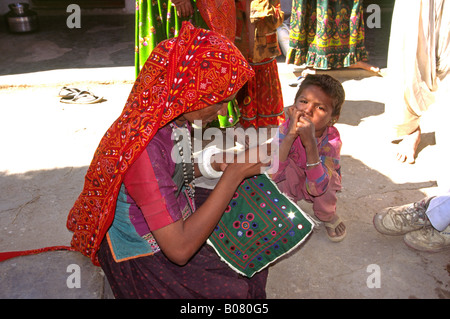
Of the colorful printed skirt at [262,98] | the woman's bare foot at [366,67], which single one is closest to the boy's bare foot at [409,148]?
the colorful printed skirt at [262,98]

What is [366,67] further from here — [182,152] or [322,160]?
[182,152]

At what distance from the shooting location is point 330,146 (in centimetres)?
249

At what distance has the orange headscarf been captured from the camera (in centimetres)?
164

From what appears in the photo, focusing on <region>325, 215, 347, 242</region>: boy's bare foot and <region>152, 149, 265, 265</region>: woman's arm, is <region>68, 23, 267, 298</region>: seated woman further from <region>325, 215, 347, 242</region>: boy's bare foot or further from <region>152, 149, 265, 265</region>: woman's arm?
<region>325, 215, 347, 242</region>: boy's bare foot

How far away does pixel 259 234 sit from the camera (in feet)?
6.63

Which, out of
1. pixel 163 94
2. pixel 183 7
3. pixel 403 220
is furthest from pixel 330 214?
pixel 183 7

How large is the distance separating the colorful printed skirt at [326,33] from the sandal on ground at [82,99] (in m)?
2.16

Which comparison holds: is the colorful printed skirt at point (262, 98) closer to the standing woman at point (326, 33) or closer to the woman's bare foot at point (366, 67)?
the standing woman at point (326, 33)

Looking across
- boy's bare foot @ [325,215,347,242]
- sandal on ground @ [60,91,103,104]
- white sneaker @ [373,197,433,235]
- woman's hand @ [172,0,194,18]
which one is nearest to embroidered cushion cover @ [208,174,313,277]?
boy's bare foot @ [325,215,347,242]

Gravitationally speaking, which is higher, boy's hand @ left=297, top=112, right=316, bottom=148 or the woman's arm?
boy's hand @ left=297, top=112, right=316, bottom=148

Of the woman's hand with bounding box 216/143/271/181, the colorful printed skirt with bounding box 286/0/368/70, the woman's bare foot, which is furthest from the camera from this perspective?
the woman's bare foot

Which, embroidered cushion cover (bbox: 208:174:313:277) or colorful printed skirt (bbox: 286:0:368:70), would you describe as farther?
colorful printed skirt (bbox: 286:0:368:70)

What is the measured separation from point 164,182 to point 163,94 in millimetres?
335

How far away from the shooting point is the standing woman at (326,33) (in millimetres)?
4539
